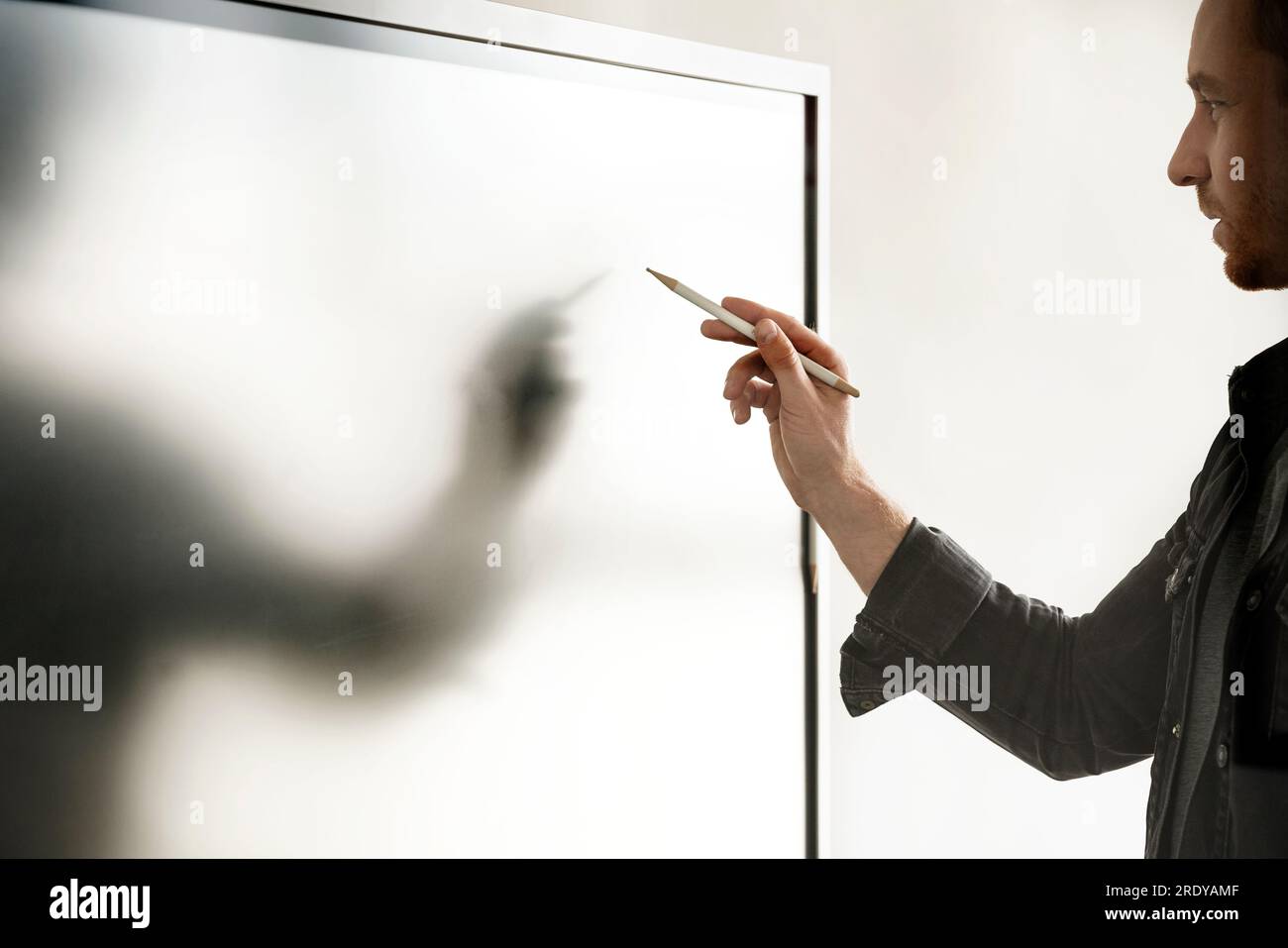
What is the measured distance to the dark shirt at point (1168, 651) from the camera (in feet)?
→ 1.92

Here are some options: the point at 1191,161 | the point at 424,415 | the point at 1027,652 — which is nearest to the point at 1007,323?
the point at 1191,161

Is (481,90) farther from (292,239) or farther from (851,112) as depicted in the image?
(851,112)

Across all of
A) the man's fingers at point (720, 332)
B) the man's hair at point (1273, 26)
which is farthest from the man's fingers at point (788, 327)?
the man's hair at point (1273, 26)

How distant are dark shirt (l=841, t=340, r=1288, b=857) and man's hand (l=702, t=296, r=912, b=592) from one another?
0.08ft

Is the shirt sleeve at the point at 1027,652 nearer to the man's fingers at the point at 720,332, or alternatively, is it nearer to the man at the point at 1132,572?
the man at the point at 1132,572

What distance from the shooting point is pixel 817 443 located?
657 millimetres

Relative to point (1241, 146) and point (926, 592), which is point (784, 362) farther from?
point (1241, 146)

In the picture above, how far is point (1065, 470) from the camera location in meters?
0.80

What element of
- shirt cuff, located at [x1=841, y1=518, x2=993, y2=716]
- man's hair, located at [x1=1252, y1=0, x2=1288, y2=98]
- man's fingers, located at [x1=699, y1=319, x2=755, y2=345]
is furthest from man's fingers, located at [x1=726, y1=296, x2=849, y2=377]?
man's hair, located at [x1=1252, y1=0, x2=1288, y2=98]

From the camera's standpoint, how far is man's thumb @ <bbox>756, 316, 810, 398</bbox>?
0.62 metres

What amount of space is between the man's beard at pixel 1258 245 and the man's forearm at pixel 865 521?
0.34 meters

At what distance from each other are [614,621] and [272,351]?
30 cm
